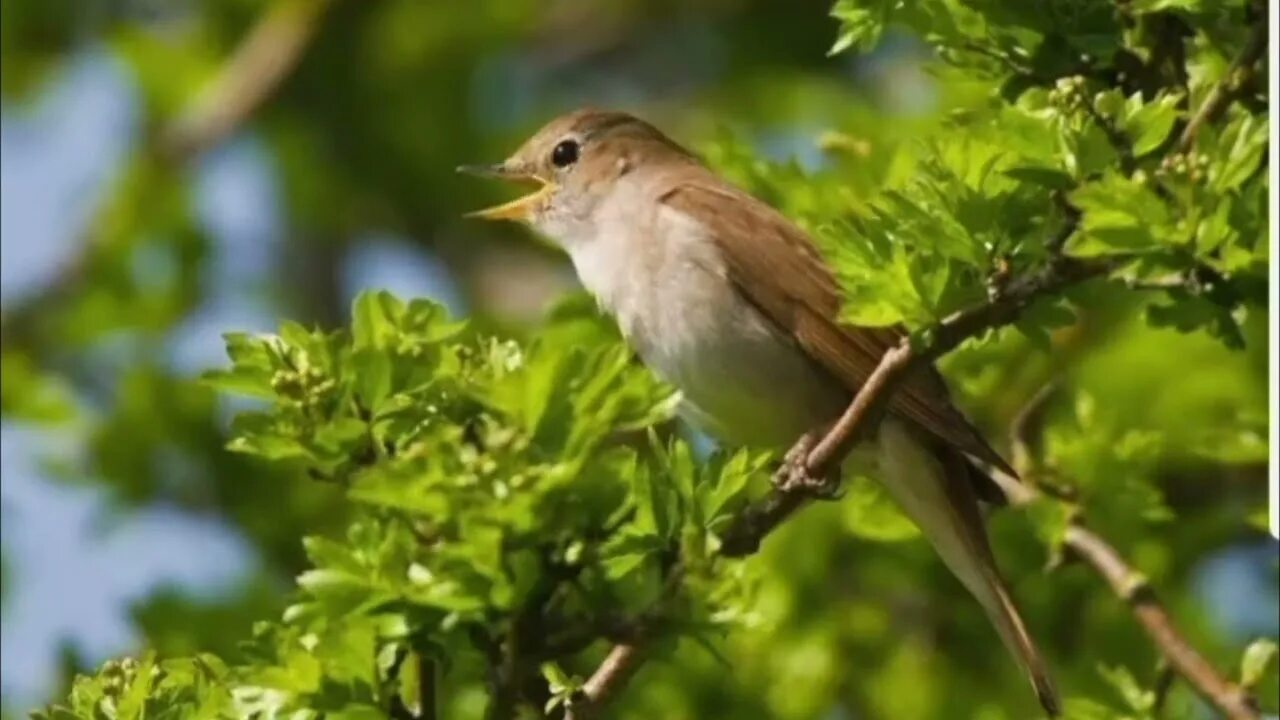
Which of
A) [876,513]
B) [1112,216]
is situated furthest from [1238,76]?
[876,513]

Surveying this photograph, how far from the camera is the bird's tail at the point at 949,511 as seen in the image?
16.5ft

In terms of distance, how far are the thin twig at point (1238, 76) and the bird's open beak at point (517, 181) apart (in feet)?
5.82

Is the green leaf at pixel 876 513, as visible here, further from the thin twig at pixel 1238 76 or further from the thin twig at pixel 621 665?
the thin twig at pixel 621 665

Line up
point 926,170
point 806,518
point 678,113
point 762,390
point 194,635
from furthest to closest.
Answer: point 678,113, point 806,518, point 194,635, point 762,390, point 926,170

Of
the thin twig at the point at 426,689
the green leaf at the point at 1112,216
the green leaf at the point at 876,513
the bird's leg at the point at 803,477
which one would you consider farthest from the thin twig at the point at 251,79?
the thin twig at the point at 426,689

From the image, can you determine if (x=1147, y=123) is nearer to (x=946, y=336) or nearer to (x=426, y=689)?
(x=946, y=336)

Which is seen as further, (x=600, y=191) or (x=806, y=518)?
(x=806, y=518)

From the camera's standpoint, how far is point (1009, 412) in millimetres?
6414

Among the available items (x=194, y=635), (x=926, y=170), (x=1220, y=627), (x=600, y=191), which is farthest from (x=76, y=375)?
(x=926, y=170)

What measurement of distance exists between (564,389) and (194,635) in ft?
10.4

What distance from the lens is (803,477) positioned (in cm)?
405

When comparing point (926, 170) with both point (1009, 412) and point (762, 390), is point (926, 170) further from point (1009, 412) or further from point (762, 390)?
point (1009, 412)

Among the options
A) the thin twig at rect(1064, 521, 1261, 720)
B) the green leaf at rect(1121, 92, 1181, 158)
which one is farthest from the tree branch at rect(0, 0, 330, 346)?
the green leaf at rect(1121, 92, 1181, 158)

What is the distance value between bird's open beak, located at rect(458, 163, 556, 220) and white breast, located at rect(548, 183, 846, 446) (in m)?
0.54
